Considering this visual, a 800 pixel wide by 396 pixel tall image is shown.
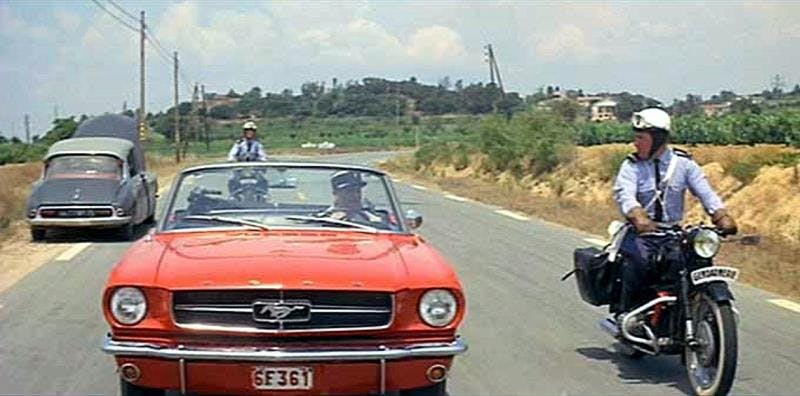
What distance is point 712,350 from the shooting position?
7.24m

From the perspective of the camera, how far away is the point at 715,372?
23.6 ft

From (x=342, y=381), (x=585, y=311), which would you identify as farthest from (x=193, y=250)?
(x=585, y=311)

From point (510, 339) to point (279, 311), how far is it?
3716 mm

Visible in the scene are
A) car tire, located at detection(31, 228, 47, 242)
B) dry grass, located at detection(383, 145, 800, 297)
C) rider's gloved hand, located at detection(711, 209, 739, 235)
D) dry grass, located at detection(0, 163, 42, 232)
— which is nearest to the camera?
rider's gloved hand, located at detection(711, 209, 739, 235)

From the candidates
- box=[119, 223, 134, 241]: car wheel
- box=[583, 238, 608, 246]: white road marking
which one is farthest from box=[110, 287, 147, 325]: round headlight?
box=[119, 223, 134, 241]: car wheel

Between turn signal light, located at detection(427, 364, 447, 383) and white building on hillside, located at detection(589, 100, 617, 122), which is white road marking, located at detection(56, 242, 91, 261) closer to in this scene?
turn signal light, located at detection(427, 364, 447, 383)

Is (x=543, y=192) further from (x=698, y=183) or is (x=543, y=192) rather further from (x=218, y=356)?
(x=218, y=356)

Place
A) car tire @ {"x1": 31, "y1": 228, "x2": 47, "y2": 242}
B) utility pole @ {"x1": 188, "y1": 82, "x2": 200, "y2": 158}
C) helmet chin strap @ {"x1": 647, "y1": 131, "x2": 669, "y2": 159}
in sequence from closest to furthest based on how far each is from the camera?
helmet chin strap @ {"x1": 647, "y1": 131, "x2": 669, "y2": 159} < car tire @ {"x1": 31, "y1": 228, "x2": 47, "y2": 242} < utility pole @ {"x1": 188, "y1": 82, "x2": 200, "y2": 158}

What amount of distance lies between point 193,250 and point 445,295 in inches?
60.0

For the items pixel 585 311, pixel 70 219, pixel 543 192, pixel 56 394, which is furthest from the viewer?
pixel 543 192

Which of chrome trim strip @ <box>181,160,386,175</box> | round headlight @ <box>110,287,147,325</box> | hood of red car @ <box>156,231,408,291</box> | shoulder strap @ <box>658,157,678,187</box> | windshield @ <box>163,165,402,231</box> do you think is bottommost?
round headlight @ <box>110,287,147,325</box>

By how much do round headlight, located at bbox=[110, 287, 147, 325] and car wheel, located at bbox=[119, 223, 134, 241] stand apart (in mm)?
14089

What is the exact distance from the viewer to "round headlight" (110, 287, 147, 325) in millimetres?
6203

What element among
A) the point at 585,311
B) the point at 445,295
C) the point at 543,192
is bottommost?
the point at 543,192
